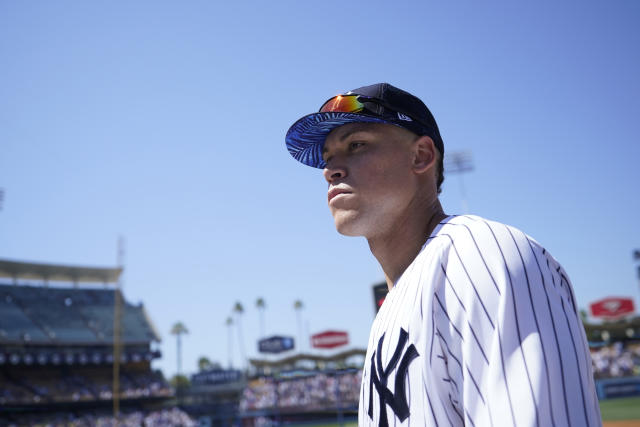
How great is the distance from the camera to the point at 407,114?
5.17 ft

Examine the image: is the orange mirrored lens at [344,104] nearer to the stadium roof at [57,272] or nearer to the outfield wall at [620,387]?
the outfield wall at [620,387]

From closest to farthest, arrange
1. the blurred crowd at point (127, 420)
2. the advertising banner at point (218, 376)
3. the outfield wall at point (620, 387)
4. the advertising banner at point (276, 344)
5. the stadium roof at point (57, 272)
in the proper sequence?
the outfield wall at point (620, 387)
the blurred crowd at point (127, 420)
the stadium roof at point (57, 272)
the advertising banner at point (276, 344)
the advertising banner at point (218, 376)

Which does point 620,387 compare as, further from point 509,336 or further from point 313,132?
point 509,336

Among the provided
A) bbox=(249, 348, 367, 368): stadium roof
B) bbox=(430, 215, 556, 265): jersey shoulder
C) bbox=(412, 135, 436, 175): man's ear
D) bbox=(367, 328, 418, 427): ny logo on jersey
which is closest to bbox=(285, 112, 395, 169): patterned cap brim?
bbox=(412, 135, 436, 175): man's ear

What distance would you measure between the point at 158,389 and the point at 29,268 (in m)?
17.1

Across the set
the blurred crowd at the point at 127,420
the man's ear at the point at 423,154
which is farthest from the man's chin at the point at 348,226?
the blurred crowd at the point at 127,420

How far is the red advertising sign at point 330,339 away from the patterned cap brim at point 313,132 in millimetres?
40671

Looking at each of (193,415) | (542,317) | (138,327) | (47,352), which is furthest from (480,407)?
(138,327)

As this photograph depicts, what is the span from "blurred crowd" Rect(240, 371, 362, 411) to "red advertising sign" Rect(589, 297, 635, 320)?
2707 cm

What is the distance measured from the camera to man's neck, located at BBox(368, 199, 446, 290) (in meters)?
1.61

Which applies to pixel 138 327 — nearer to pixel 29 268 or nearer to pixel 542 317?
pixel 29 268

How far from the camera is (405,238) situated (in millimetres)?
1629

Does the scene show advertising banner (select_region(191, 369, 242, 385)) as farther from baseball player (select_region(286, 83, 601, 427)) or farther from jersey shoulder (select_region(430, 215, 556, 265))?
jersey shoulder (select_region(430, 215, 556, 265))

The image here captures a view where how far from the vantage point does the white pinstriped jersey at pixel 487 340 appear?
98 cm
